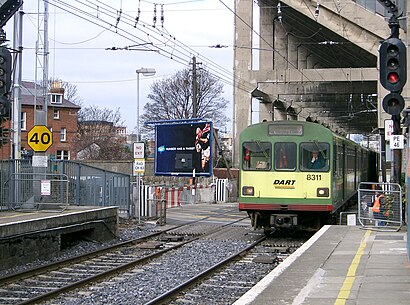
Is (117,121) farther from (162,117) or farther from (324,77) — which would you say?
(324,77)

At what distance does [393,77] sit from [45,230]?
27.6 feet

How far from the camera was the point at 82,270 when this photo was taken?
14.2 metres

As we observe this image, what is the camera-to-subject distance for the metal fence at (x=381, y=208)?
16.4 metres

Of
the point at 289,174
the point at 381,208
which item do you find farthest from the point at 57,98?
the point at 381,208

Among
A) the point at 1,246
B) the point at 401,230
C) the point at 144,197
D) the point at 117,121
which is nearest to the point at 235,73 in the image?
the point at 144,197

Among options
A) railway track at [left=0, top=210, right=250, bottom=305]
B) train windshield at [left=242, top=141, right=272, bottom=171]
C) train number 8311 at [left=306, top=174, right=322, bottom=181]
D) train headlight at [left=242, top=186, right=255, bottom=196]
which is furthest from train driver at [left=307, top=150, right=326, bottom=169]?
railway track at [left=0, top=210, right=250, bottom=305]

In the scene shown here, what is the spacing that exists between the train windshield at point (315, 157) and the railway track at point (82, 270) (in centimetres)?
383

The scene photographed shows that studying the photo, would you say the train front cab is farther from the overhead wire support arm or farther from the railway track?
the overhead wire support arm

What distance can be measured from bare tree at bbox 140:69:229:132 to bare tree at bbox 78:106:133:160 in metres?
6.60

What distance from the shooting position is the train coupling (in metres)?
18.7

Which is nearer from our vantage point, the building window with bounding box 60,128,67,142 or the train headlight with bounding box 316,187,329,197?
the train headlight with bounding box 316,187,329,197

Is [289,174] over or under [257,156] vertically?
under

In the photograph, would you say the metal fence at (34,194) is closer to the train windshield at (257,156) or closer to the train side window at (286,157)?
the train windshield at (257,156)

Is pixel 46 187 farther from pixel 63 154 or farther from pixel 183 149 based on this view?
pixel 63 154
